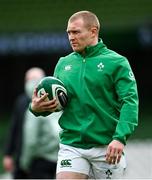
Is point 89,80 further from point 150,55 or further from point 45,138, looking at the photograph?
point 150,55

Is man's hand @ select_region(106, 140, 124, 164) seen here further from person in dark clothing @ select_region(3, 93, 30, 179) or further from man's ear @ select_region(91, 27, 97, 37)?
person in dark clothing @ select_region(3, 93, 30, 179)

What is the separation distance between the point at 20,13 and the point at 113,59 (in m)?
11.6

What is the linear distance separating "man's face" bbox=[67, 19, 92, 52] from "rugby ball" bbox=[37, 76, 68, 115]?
0.30 meters

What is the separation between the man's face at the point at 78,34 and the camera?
246 inches

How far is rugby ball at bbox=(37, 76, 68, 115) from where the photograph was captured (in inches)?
245

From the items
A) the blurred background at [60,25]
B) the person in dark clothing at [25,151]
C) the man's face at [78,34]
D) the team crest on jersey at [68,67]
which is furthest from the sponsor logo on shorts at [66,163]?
the blurred background at [60,25]

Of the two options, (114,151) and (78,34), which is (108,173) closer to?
(114,151)

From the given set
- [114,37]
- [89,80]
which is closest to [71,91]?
[89,80]

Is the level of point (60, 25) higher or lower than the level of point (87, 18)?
lower

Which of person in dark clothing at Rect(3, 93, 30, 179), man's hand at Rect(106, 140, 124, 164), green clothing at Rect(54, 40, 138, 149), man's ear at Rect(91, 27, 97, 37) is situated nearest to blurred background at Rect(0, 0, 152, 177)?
person in dark clothing at Rect(3, 93, 30, 179)

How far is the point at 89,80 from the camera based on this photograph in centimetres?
622

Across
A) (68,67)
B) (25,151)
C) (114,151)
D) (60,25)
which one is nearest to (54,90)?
(68,67)

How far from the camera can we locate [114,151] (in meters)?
5.86

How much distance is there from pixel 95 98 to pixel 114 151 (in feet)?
1.72
